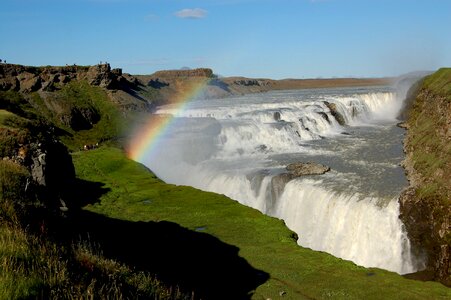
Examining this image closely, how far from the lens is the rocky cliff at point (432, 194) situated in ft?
90.7

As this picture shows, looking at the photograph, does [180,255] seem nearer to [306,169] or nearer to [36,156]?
[36,156]

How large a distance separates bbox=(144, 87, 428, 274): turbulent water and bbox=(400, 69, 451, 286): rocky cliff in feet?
3.35

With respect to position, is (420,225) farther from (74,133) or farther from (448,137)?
(74,133)

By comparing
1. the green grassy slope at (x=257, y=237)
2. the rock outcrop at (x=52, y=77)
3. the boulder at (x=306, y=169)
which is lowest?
the green grassy slope at (x=257, y=237)

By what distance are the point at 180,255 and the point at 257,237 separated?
533 centimetres

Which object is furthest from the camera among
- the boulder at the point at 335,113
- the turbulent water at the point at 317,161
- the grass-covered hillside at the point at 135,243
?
the boulder at the point at 335,113

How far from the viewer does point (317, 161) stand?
49531mm

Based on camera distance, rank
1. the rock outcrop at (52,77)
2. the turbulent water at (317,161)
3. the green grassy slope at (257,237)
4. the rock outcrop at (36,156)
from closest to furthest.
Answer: the rock outcrop at (36,156)
the green grassy slope at (257,237)
the turbulent water at (317,161)
the rock outcrop at (52,77)

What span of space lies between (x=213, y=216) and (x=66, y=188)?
10.2m

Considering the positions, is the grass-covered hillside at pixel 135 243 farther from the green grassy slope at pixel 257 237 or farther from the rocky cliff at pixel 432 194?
the rocky cliff at pixel 432 194

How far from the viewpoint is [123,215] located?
3167cm

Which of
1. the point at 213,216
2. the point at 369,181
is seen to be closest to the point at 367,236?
the point at 369,181

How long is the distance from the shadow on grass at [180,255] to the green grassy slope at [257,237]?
0.54 metres

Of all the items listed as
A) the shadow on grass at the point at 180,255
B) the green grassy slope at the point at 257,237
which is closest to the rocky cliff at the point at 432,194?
the green grassy slope at the point at 257,237
